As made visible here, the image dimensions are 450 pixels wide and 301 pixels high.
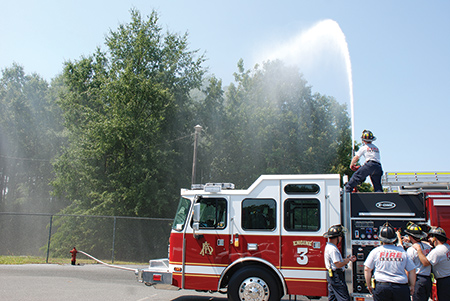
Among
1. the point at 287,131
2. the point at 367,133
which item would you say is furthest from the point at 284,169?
the point at 367,133

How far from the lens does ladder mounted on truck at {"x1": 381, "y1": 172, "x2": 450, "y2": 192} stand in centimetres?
759

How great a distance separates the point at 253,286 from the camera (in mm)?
7754

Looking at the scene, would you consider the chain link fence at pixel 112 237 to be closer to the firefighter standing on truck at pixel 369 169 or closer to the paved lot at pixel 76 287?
the paved lot at pixel 76 287

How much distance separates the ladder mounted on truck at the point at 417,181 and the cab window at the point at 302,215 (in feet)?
5.51

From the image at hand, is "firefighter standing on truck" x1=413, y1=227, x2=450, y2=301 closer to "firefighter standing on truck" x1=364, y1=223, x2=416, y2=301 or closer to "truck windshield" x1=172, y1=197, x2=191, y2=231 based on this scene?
"firefighter standing on truck" x1=364, y1=223, x2=416, y2=301

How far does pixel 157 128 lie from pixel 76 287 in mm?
15525

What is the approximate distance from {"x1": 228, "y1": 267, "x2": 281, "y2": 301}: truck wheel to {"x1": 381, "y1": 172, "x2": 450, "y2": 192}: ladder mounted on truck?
310 cm

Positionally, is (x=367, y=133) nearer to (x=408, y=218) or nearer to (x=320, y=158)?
(x=408, y=218)

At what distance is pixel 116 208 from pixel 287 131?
15604 millimetres

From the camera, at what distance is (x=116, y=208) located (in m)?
24.5

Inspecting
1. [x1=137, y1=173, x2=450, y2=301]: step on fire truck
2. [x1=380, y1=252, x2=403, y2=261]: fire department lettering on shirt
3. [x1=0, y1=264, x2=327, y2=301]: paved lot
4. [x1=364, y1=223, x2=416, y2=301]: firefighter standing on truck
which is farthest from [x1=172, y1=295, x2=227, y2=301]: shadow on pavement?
[x1=380, y1=252, x2=403, y2=261]: fire department lettering on shirt

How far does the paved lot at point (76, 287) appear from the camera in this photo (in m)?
9.34

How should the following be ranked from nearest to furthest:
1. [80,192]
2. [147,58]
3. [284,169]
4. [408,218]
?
[408,218] < [80,192] < [147,58] < [284,169]

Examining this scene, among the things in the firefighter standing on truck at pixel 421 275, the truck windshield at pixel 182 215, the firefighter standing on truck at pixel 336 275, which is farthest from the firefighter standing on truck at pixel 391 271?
the truck windshield at pixel 182 215
